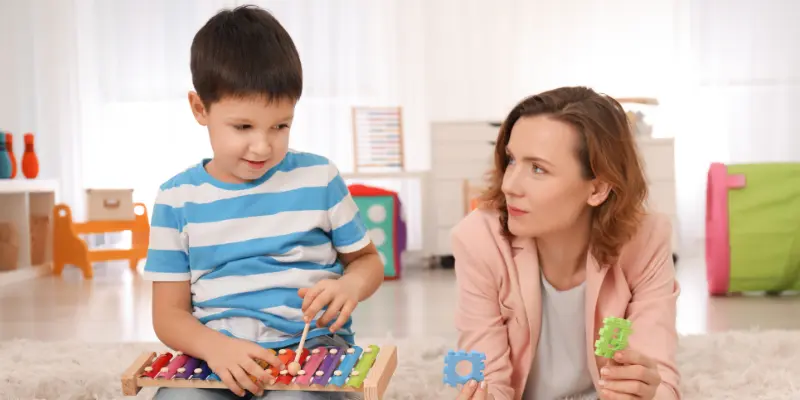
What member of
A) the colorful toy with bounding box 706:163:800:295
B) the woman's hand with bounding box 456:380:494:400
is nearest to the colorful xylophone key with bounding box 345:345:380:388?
the woman's hand with bounding box 456:380:494:400

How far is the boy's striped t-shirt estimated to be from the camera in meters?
1.06

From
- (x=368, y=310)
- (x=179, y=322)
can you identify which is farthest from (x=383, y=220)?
(x=179, y=322)

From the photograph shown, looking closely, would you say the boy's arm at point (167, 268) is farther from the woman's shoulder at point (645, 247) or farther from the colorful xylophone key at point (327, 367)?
the woman's shoulder at point (645, 247)

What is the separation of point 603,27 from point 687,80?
1.75 feet

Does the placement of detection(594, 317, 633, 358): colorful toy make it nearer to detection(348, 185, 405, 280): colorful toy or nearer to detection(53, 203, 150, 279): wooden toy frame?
detection(348, 185, 405, 280): colorful toy

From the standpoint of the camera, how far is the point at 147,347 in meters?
1.87

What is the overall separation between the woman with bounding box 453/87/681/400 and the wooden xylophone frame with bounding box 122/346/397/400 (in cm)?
16

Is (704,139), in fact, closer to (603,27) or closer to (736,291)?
(603,27)

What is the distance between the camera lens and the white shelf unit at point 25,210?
10.8 feet

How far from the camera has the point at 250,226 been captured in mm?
1077

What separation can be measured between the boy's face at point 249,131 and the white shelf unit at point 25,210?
2.56 metres

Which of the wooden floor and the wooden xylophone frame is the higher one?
the wooden xylophone frame

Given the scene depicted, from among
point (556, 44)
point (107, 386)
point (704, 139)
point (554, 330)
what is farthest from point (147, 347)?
point (704, 139)

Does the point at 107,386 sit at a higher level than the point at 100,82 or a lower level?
lower
